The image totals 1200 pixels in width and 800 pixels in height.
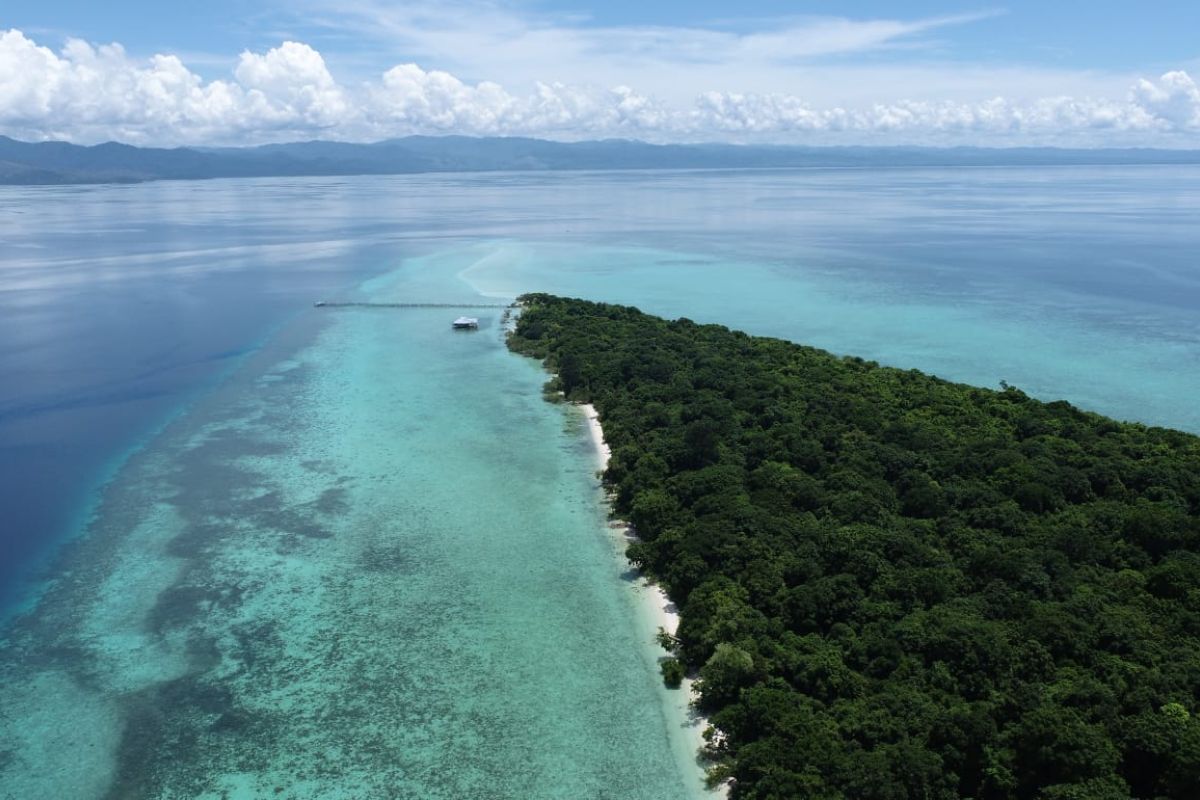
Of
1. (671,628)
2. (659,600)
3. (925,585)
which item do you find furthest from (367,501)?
(925,585)

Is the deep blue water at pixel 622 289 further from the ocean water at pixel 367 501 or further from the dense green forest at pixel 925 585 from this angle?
the dense green forest at pixel 925 585

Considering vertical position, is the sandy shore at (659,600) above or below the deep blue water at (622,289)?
below

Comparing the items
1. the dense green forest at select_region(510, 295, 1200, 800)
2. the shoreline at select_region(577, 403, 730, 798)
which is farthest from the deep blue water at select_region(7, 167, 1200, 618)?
the shoreline at select_region(577, 403, 730, 798)

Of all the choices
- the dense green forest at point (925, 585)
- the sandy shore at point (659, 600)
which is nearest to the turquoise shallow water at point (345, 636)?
the sandy shore at point (659, 600)

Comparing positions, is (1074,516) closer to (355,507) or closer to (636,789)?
(636,789)

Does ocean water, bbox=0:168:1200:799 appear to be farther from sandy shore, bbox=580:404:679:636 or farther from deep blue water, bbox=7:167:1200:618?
sandy shore, bbox=580:404:679:636

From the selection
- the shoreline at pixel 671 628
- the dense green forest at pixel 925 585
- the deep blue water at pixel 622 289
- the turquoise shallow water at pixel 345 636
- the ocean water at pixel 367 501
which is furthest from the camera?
the deep blue water at pixel 622 289
